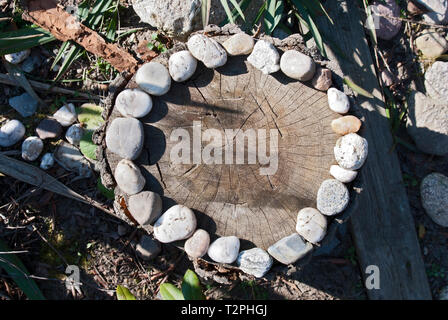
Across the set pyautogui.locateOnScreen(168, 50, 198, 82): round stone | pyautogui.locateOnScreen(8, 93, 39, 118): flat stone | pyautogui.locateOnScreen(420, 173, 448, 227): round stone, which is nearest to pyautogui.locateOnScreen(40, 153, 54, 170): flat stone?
pyautogui.locateOnScreen(8, 93, 39, 118): flat stone

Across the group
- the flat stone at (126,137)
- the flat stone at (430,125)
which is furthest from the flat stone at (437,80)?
the flat stone at (126,137)

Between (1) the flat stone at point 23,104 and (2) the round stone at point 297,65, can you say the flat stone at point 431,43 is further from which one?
(1) the flat stone at point 23,104

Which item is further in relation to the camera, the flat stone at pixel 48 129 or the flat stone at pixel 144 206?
the flat stone at pixel 48 129

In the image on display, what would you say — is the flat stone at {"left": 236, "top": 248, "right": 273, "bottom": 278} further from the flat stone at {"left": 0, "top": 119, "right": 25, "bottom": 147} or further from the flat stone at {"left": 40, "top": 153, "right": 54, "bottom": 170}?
the flat stone at {"left": 0, "top": 119, "right": 25, "bottom": 147}

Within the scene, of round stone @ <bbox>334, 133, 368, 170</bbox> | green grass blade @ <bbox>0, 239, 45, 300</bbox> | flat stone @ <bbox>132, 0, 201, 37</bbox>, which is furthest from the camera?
green grass blade @ <bbox>0, 239, 45, 300</bbox>

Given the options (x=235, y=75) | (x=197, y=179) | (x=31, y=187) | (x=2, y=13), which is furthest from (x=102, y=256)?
Answer: (x=2, y=13)

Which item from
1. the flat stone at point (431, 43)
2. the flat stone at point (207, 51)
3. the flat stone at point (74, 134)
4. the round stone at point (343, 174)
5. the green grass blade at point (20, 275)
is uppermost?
the flat stone at point (431, 43)

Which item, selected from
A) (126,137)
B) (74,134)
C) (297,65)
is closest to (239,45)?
(297,65)
